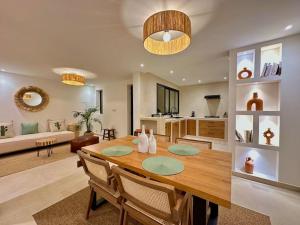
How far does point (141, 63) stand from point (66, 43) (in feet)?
5.54

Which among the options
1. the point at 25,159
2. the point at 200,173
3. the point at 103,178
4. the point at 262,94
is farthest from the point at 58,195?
the point at 262,94

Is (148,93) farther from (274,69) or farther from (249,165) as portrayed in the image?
(249,165)

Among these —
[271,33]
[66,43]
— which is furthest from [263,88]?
[66,43]

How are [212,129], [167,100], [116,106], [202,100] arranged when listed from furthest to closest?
[202,100]
[167,100]
[116,106]
[212,129]

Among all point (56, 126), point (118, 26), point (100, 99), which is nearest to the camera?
point (118, 26)

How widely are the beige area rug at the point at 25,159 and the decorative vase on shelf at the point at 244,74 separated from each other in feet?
15.0

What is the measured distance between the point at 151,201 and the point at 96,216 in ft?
3.71

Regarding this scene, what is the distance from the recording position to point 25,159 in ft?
11.1

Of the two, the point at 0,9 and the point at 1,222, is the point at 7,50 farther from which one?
the point at 1,222

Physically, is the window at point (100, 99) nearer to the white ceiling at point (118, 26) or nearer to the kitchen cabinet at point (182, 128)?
the white ceiling at point (118, 26)

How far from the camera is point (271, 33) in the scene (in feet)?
6.74

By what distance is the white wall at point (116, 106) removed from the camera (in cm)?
558

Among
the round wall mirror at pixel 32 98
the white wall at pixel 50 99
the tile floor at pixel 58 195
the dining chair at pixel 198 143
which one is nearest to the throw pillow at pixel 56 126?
the white wall at pixel 50 99

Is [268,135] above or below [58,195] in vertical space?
above
